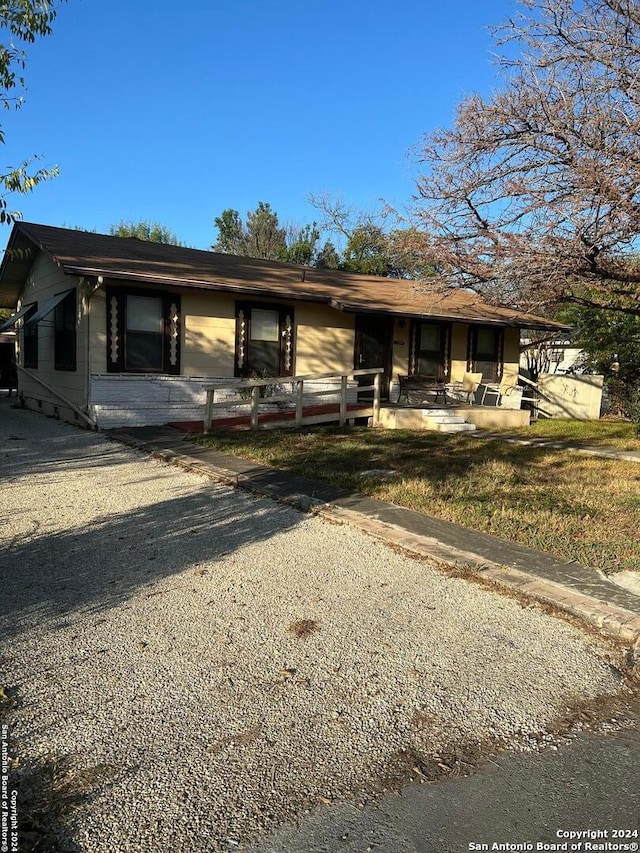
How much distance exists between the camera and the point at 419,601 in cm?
425

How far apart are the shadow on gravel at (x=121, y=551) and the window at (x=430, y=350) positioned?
11.0 m

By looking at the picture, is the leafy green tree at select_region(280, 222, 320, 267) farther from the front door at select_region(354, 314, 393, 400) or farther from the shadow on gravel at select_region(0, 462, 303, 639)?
the shadow on gravel at select_region(0, 462, 303, 639)

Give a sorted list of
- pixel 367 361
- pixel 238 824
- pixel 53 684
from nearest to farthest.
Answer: pixel 238 824, pixel 53 684, pixel 367 361

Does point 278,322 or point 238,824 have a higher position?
point 278,322

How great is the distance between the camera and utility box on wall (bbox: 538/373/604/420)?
17766 mm

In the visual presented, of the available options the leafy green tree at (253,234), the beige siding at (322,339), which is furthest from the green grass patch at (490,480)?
the leafy green tree at (253,234)

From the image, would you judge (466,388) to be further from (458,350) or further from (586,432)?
(586,432)

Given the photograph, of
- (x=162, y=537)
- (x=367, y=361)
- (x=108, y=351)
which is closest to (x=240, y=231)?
(x=367, y=361)

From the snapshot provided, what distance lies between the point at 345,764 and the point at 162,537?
3.32 meters

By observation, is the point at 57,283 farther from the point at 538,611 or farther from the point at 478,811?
the point at 478,811

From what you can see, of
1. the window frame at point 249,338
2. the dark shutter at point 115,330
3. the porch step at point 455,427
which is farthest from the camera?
the window frame at point 249,338

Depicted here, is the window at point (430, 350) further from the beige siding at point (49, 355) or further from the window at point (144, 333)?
the beige siding at point (49, 355)

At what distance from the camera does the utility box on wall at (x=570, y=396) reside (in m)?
17.8

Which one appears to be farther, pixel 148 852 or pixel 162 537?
pixel 162 537
